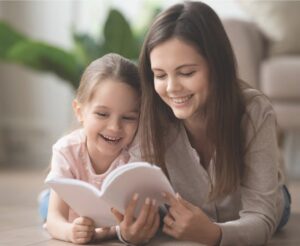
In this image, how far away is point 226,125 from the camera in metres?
1.57

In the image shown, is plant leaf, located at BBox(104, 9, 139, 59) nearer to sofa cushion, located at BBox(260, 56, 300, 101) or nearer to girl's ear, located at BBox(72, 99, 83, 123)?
sofa cushion, located at BBox(260, 56, 300, 101)

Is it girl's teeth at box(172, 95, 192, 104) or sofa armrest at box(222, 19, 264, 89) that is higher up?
sofa armrest at box(222, 19, 264, 89)

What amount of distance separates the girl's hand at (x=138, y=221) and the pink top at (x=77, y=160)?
0.73 ft

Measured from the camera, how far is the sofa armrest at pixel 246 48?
3.17 meters

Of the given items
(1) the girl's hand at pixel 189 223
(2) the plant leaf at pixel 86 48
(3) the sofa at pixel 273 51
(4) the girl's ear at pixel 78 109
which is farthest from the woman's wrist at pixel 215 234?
(2) the plant leaf at pixel 86 48

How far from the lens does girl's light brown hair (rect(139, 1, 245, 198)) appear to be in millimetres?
1516

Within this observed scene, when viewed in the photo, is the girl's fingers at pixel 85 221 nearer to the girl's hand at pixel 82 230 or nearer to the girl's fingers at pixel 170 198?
the girl's hand at pixel 82 230

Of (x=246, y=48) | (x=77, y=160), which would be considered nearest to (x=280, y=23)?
(x=246, y=48)

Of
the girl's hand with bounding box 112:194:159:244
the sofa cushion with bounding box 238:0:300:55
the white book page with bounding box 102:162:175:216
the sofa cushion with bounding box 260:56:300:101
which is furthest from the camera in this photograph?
the sofa cushion with bounding box 238:0:300:55

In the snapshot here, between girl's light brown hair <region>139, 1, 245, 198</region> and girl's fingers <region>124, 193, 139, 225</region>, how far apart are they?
0.21 meters

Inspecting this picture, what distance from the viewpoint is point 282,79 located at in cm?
308

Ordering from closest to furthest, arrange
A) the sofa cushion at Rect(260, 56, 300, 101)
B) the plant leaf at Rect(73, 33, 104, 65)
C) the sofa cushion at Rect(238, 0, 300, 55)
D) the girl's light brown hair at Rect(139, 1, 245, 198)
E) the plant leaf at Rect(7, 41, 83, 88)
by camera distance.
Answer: the girl's light brown hair at Rect(139, 1, 245, 198), the sofa cushion at Rect(260, 56, 300, 101), the sofa cushion at Rect(238, 0, 300, 55), the plant leaf at Rect(7, 41, 83, 88), the plant leaf at Rect(73, 33, 104, 65)

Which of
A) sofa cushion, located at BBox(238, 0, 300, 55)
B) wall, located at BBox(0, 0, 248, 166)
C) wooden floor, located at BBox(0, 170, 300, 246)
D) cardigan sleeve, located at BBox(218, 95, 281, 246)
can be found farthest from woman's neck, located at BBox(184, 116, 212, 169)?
wall, located at BBox(0, 0, 248, 166)

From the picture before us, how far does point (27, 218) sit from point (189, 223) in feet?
2.69
